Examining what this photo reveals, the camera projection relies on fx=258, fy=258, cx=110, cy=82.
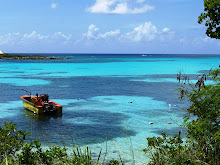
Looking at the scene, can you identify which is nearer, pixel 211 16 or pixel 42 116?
pixel 211 16

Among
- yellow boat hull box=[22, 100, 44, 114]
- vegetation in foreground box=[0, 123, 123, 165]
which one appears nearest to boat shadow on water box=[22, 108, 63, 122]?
yellow boat hull box=[22, 100, 44, 114]

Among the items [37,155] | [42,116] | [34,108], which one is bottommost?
[42,116]

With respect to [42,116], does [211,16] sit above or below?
above

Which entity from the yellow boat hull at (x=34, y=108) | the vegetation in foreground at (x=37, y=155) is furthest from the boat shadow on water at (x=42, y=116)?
the vegetation in foreground at (x=37, y=155)

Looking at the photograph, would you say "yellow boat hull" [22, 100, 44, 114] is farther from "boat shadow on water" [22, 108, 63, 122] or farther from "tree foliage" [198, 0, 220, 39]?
"tree foliage" [198, 0, 220, 39]

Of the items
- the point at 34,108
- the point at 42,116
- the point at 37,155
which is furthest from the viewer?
the point at 34,108

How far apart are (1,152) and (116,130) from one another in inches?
441

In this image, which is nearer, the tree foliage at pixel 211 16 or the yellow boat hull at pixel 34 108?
the tree foliage at pixel 211 16

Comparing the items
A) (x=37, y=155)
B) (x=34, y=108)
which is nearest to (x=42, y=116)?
(x=34, y=108)

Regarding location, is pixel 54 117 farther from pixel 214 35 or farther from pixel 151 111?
pixel 214 35

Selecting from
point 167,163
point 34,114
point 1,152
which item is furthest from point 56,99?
point 167,163

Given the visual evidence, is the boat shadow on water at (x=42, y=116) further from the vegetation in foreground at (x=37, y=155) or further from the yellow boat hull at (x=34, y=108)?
the vegetation in foreground at (x=37, y=155)

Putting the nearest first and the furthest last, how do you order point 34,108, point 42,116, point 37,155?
point 37,155 → point 42,116 → point 34,108

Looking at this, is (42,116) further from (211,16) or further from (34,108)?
(211,16)
